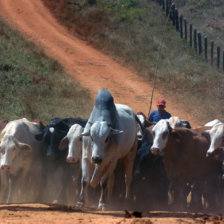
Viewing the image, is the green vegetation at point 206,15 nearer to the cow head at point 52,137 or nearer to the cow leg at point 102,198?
the cow head at point 52,137

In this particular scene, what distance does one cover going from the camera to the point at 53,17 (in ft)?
95.5

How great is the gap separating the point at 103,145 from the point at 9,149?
177 centimetres

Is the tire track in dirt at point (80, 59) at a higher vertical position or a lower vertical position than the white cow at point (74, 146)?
higher

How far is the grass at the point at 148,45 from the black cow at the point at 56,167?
8.69 metres

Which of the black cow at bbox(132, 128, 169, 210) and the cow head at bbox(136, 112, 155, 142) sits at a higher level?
the cow head at bbox(136, 112, 155, 142)

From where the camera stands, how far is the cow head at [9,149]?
10.2 metres

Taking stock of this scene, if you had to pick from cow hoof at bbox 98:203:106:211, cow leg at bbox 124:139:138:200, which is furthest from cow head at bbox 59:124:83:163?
cow leg at bbox 124:139:138:200

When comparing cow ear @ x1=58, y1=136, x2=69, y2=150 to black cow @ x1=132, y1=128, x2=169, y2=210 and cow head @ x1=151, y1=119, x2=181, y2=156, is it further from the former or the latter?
cow head @ x1=151, y1=119, x2=181, y2=156

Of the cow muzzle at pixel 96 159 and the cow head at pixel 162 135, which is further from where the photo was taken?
the cow head at pixel 162 135

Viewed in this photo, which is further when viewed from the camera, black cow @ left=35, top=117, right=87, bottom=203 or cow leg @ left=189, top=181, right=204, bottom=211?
black cow @ left=35, top=117, right=87, bottom=203

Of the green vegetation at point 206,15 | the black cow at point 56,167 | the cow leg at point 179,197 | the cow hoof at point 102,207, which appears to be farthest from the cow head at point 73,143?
the green vegetation at point 206,15

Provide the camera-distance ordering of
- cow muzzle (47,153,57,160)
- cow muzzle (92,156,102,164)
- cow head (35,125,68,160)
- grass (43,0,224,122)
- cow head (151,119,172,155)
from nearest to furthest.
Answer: cow muzzle (92,156,102,164)
cow head (151,119,172,155)
cow muzzle (47,153,57,160)
cow head (35,125,68,160)
grass (43,0,224,122)

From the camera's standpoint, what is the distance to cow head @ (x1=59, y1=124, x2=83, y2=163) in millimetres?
10550

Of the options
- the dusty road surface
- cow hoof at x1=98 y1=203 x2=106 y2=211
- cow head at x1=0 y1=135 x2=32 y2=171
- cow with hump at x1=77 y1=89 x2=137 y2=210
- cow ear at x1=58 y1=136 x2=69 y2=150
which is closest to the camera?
the dusty road surface
